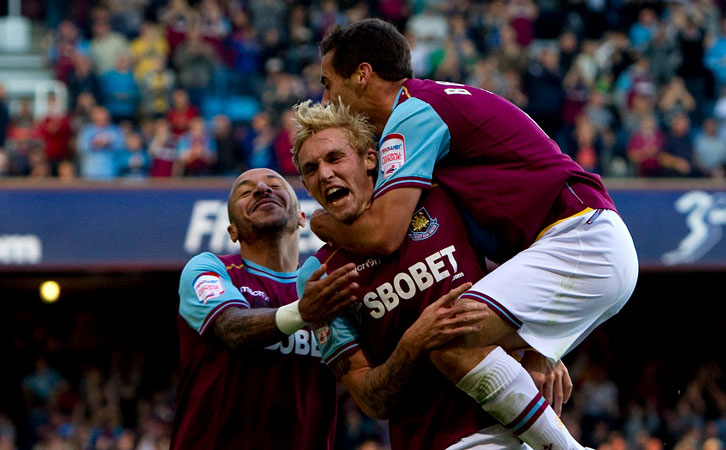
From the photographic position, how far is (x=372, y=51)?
4.97 metres

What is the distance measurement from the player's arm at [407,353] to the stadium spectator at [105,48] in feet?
35.4

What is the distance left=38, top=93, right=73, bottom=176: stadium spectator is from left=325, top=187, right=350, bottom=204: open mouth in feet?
29.2

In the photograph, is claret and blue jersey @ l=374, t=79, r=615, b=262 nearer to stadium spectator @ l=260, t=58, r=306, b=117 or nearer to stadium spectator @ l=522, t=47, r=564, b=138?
stadium spectator @ l=260, t=58, r=306, b=117

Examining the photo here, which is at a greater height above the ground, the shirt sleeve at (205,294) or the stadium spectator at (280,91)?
the shirt sleeve at (205,294)

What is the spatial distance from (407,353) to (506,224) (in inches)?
26.1

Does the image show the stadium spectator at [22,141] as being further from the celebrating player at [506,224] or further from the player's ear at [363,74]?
the celebrating player at [506,224]

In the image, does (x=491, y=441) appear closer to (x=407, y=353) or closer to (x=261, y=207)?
(x=407, y=353)

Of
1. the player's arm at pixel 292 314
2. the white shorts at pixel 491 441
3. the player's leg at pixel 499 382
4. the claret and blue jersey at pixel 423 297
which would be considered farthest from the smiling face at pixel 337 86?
the white shorts at pixel 491 441

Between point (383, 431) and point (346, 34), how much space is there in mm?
8611

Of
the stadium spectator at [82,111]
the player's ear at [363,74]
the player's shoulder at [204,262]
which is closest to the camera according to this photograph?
the player's ear at [363,74]

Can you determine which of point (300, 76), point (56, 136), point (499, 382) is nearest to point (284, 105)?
point (300, 76)

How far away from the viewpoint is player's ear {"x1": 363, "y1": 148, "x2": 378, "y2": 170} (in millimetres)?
4867

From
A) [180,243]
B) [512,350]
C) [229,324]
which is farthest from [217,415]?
[180,243]

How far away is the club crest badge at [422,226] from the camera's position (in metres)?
4.68
